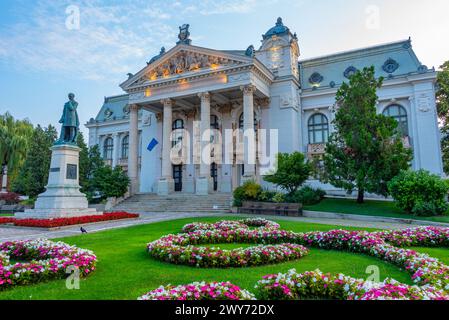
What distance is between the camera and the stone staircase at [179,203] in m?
24.1

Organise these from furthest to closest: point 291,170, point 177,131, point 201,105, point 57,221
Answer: point 177,131 → point 201,105 → point 291,170 → point 57,221

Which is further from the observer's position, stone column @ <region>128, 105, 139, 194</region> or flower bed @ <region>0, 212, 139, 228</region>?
stone column @ <region>128, 105, 139, 194</region>

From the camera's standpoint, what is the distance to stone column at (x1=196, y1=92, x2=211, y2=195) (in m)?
27.7

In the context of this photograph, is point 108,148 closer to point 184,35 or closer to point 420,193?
point 184,35

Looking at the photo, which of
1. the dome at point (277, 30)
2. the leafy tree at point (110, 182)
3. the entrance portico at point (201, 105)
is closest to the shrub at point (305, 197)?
the entrance portico at point (201, 105)

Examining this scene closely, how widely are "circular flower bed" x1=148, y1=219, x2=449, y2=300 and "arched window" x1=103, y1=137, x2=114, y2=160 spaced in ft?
136

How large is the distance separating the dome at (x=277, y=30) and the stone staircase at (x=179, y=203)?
66.6 ft

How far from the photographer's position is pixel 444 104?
30719mm

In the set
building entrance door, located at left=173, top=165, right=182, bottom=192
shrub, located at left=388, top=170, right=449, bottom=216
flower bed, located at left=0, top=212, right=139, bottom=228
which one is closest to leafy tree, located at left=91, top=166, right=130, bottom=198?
building entrance door, located at left=173, top=165, right=182, bottom=192

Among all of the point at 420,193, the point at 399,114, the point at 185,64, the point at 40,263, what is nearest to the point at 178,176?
the point at 185,64

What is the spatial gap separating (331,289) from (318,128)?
31.4 metres

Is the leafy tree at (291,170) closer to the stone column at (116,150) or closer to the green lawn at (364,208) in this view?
the green lawn at (364,208)

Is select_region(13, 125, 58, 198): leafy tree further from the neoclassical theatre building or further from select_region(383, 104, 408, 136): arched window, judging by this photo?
select_region(383, 104, 408, 136): arched window
